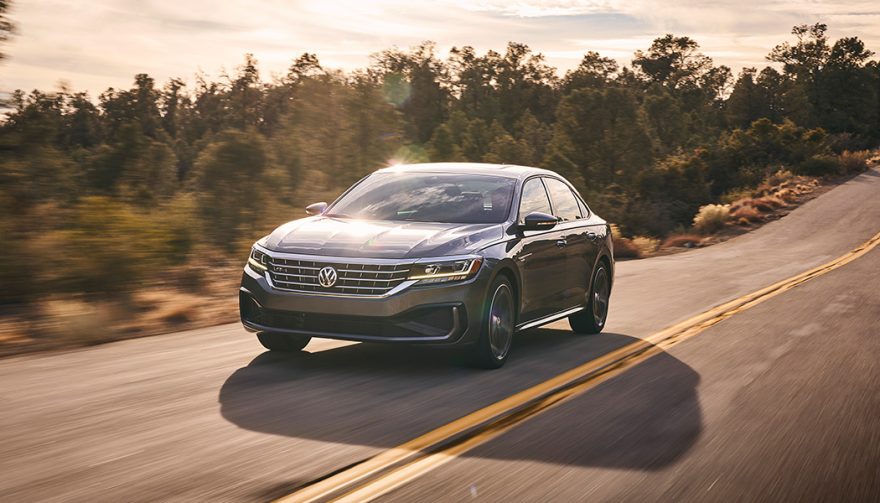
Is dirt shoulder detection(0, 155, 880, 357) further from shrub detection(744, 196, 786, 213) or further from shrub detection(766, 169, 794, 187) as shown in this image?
shrub detection(766, 169, 794, 187)

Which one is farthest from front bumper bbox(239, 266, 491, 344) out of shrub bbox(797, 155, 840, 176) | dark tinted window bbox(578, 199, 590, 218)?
shrub bbox(797, 155, 840, 176)

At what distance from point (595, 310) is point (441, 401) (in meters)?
4.37

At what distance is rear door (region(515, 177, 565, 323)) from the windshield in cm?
27

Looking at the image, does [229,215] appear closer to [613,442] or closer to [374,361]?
[374,361]

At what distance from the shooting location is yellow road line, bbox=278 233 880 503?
15.8 feet

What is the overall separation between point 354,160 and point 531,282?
2096 centimetres

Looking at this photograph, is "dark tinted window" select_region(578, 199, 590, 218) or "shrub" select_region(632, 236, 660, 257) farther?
"shrub" select_region(632, 236, 660, 257)

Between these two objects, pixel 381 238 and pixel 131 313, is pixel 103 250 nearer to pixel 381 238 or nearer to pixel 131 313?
pixel 131 313

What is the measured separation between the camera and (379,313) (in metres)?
7.42

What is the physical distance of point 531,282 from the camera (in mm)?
8914

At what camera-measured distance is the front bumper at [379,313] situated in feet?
24.4

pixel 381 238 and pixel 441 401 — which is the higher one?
pixel 381 238

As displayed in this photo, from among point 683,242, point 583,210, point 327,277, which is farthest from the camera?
point 683,242

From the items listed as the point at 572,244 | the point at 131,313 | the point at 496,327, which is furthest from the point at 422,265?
the point at 131,313
